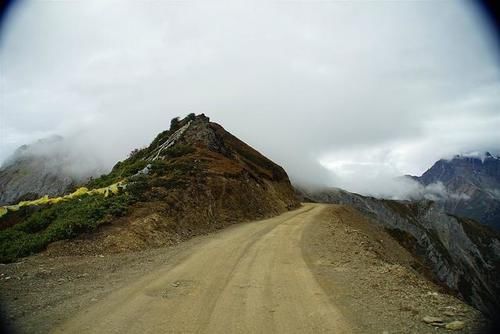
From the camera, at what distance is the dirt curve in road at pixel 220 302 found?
788 centimetres

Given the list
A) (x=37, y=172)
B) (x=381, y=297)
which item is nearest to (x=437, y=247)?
(x=37, y=172)

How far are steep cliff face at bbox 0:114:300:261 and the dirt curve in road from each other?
18.9ft

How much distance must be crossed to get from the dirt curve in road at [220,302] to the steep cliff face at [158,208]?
578cm

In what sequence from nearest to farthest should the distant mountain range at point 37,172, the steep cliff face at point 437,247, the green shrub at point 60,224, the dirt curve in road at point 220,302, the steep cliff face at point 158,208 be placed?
the dirt curve in road at point 220,302 → the green shrub at point 60,224 → the steep cliff face at point 158,208 → the distant mountain range at point 37,172 → the steep cliff face at point 437,247

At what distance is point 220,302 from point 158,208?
14407 millimetres

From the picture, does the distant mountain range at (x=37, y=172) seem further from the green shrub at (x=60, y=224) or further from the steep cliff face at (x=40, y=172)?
the green shrub at (x=60, y=224)

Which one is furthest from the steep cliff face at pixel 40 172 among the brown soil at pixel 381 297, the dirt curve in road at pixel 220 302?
the brown soil at pixel 381 297

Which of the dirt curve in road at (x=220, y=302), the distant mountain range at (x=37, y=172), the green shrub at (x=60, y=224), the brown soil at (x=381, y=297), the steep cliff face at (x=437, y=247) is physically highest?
the distant mountain range at (x=37, y=172)

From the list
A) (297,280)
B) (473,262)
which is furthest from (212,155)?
(473,262)

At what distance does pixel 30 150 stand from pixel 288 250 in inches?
5419

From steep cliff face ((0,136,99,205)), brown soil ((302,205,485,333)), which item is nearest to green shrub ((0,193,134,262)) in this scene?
brown soil ((302,205,485,333))

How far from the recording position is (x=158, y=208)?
2303 centimetres

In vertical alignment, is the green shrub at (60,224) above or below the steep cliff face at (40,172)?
below

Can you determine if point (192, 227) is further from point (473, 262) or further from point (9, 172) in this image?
point (473, 262)
